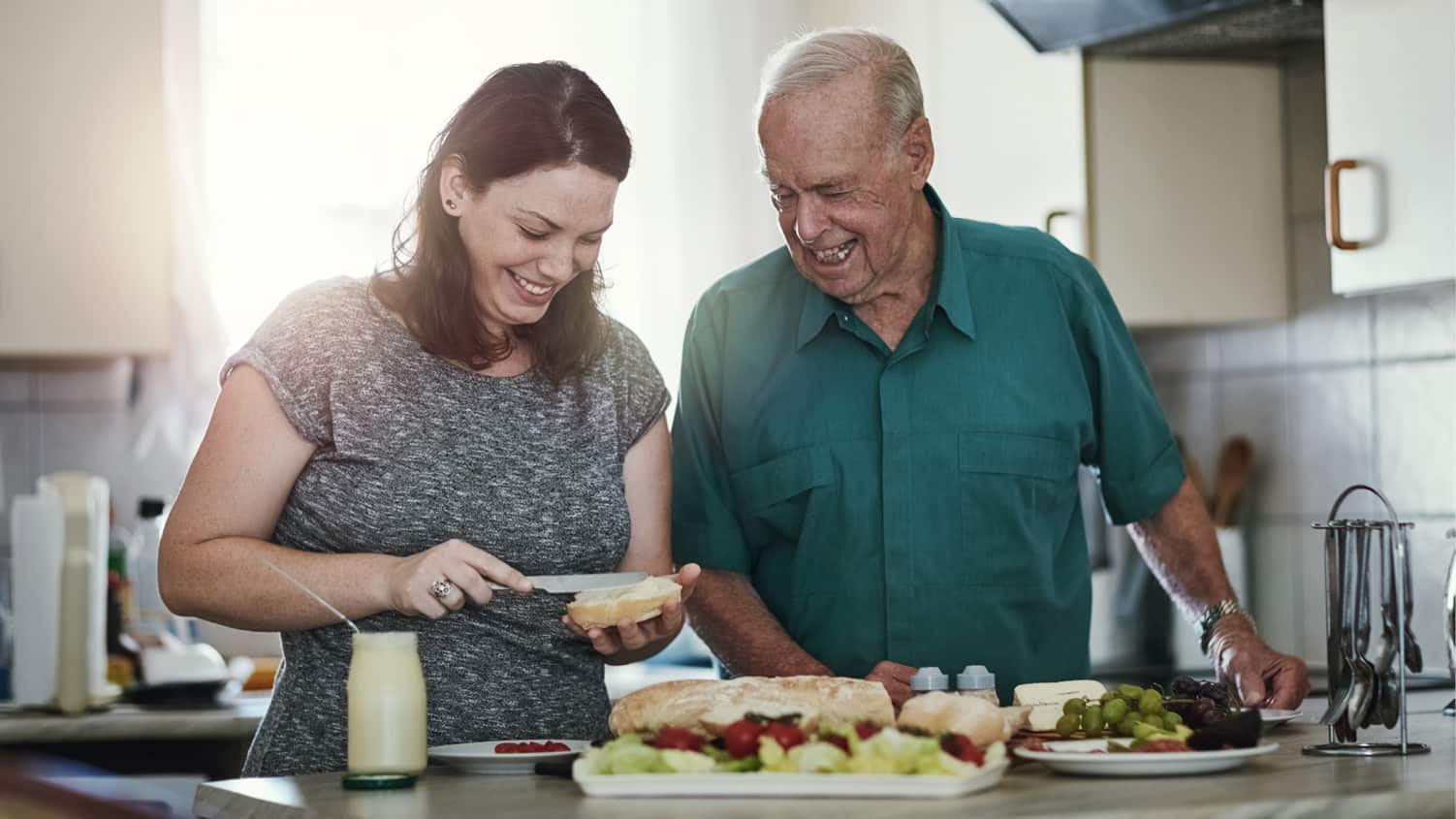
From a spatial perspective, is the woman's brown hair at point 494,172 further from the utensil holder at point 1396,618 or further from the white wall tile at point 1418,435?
the white wall tile at point 1418,435

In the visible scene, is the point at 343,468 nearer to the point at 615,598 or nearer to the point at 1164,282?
the point at 615,598

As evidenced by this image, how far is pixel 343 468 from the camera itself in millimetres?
1817

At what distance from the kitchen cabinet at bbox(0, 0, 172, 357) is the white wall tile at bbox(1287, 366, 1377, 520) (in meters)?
2.25

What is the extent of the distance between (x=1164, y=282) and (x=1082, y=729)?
1829 mm

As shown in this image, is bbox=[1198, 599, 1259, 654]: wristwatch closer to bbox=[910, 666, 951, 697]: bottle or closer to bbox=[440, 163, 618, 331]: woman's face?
bbox=[910, 666, 951, 697]: bottle

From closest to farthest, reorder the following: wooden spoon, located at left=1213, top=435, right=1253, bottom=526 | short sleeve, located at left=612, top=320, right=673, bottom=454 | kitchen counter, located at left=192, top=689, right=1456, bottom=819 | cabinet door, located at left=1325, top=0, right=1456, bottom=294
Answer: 1. kitchen counter, located at left=192, top=689, right=1456, bottom=819
2. short sleeve, located at left=612, top=320, right=673, bottom=454
3. cabinet door, located at left=1325, top=0, right=1456, bottom=294
4. wooden spoon, located at left=1213, top=435, right=1253, bottom=526

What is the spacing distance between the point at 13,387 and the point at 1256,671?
2719mm

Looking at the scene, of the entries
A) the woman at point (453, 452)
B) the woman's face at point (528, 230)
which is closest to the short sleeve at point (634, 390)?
the woman at point (453, 452)

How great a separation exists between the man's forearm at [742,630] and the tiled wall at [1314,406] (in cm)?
145

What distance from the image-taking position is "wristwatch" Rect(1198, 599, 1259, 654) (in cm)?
205

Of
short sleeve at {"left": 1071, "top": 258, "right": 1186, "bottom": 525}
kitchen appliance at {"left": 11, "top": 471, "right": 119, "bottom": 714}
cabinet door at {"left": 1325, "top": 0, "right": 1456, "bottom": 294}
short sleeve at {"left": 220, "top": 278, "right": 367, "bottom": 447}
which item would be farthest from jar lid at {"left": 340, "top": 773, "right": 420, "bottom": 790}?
cabinet door at {"left": 1325, "top": 0, "right": 1456, "bottom": 294}

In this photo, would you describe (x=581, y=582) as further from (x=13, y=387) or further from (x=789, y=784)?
(x=13, y=387)

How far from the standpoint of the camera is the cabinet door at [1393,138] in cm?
259

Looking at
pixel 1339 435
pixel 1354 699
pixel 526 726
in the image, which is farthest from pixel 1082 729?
pixel 1339 435
